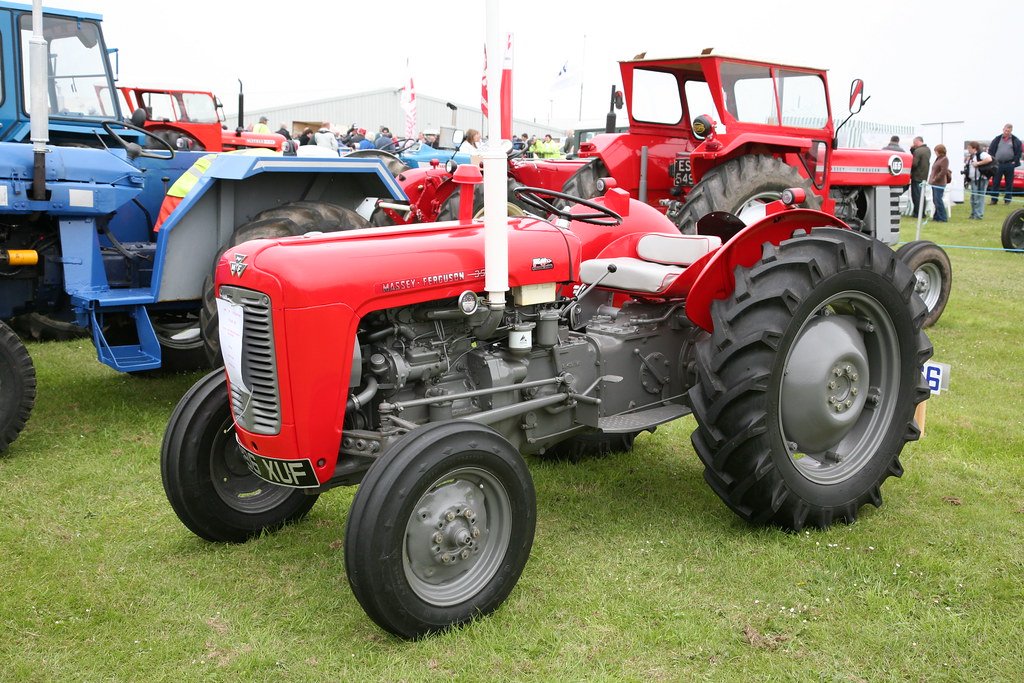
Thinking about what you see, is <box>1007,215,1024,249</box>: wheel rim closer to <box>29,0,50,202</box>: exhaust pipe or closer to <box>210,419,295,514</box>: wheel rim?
<box>210,419,295,514</box>: wheel rim

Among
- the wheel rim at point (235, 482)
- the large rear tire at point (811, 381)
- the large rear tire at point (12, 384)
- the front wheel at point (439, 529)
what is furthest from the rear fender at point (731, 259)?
the large rear tire at point (12, 384)

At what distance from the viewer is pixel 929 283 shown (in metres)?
7.49

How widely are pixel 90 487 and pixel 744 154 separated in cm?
540

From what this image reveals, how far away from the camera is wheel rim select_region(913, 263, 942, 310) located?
7.35 m

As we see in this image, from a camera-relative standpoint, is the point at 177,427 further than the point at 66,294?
No

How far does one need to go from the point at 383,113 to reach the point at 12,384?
32.1 meters

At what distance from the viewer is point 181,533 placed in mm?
3488

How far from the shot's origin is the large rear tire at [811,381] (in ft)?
10.8

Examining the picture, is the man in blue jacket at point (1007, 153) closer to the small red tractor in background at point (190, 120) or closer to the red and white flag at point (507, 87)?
the small red tractor in background at point (190, 120)

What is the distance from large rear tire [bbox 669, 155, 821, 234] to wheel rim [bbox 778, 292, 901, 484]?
283cm

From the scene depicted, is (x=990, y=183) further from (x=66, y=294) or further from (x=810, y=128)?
(x=66, y=294)

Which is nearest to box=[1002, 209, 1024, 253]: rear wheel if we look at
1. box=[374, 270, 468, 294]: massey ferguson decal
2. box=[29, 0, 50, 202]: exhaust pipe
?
box=[374, 270, 468, 294]: massey ferguson decal

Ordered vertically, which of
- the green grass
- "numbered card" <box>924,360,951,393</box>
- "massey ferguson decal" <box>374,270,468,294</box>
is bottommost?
the green grass

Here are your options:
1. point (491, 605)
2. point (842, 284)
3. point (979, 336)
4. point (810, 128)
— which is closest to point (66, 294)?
point (491, 605)
